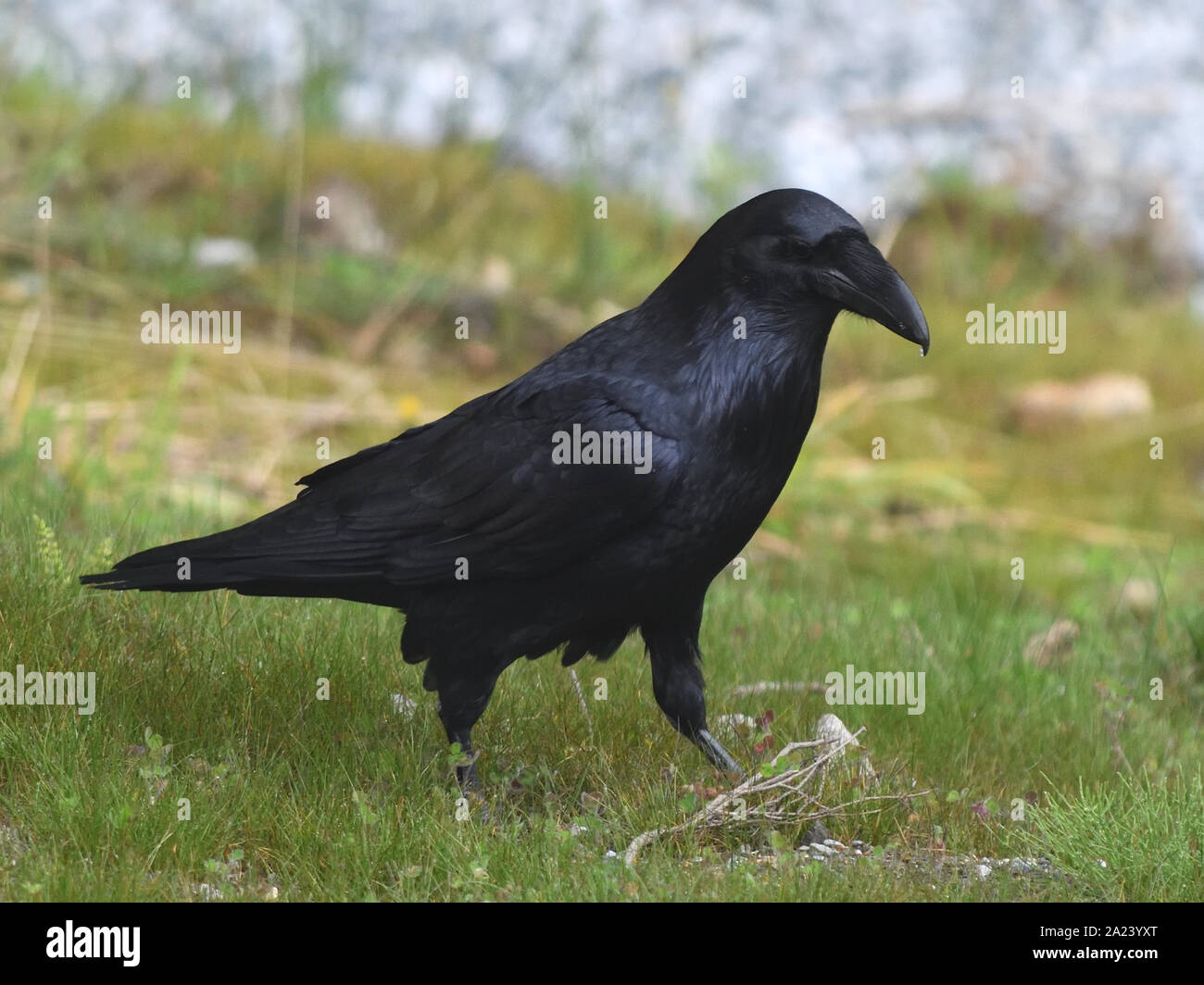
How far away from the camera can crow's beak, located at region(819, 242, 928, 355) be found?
3.27 metres

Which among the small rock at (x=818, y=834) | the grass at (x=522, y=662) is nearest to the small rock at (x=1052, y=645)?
the grass at (x=522, y=662)

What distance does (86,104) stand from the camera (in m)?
8.20

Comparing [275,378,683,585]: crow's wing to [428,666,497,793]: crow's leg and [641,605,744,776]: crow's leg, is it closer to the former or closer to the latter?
[428,666,497,793]: crow's leg

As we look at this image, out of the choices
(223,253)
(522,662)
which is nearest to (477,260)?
(223,253)

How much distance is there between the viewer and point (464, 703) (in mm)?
3445

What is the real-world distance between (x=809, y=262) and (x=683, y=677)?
1052mm

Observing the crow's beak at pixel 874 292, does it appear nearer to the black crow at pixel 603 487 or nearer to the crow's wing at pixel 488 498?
the black crow at pixel 603 487

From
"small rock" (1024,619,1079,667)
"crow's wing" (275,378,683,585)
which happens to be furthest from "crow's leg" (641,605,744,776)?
"small rock" (1024,619,1079,667)

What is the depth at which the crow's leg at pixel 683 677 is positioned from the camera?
3639 mm

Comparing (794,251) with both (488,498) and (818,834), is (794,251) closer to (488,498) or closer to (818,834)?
(488,498)

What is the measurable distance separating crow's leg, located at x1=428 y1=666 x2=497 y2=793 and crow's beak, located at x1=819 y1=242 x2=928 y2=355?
3.84ft

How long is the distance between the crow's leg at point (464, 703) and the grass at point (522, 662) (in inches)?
3.1
